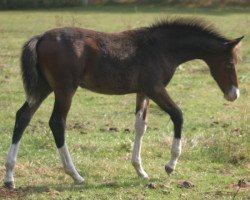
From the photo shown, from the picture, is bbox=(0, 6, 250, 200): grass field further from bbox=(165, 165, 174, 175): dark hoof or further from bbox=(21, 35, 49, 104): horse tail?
bbox=(21, 35, 49, 104): horse tail

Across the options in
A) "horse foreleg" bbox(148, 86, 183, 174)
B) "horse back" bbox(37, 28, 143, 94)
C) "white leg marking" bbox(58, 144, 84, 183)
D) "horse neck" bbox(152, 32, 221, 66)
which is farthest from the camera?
"horse neck" bbox(152, 32, 221, 66)

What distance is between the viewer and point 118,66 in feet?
26.3

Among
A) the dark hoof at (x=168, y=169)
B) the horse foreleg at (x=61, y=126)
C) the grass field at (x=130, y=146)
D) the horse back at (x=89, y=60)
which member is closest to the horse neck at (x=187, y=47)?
the horse back at (x=89, y=60)

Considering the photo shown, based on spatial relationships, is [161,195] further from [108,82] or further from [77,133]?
[77,133]

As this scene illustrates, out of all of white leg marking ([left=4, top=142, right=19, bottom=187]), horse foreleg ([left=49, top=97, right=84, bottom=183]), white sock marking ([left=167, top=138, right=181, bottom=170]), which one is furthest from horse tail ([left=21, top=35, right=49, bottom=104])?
white sock marking ([left=167, top=138, right=181, bottom=170])

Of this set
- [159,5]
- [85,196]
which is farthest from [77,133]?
[159,5]

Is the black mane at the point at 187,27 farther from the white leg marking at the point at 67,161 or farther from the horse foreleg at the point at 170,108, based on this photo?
the white leg marking at the point at 67,161

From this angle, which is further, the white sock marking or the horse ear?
the horse ear

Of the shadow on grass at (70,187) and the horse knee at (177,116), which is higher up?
the horse knee at (177,116)

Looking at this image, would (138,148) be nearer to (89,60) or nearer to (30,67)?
(89,60)

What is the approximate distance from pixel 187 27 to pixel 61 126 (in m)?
2.23

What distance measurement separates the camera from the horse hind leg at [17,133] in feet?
24.9

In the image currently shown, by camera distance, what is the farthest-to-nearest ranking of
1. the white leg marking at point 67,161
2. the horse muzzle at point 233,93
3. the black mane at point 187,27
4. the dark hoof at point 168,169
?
the horse muzzle at point 233,93, the black mane at point 187,27, the dark hoof at point 168,169, the white leg marking at point 67,161

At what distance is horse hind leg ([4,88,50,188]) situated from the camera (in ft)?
24.9
